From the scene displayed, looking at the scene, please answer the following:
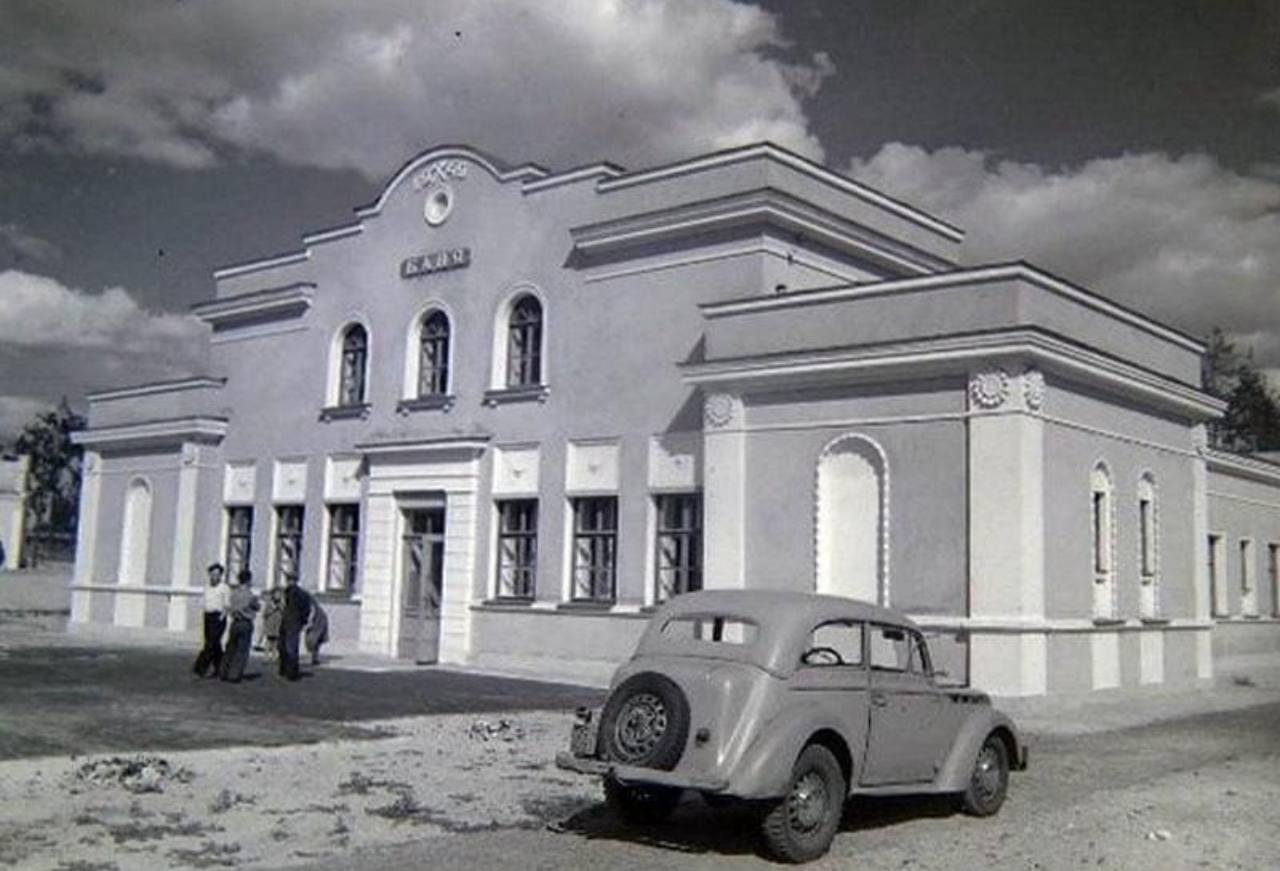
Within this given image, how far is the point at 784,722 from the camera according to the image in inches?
322

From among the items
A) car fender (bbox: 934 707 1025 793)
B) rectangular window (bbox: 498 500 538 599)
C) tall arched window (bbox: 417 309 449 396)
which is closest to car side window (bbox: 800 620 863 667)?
car fender (bbox: 934 707 1025 793)

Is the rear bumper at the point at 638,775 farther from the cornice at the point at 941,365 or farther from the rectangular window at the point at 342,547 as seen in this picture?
the rectangular window at the point at 342,547

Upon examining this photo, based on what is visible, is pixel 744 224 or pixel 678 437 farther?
pixel 678 437

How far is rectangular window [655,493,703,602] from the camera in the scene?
20.3m

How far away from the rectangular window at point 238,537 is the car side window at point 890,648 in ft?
68.6

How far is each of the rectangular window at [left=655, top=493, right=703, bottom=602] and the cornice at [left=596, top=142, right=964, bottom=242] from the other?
528cm

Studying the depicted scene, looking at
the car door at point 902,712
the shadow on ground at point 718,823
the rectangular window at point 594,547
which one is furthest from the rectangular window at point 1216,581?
the car door at point 902,712

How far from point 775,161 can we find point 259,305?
12.8 meters

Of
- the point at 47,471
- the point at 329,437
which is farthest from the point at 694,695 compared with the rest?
the point at 47,471

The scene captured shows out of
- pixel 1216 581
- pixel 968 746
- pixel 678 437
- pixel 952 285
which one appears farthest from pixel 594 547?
pixel 1216 581

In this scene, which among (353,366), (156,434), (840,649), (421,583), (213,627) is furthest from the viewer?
(156,434)

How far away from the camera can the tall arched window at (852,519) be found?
59.3 feet

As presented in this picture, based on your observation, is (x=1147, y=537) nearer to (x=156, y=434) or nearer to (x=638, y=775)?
(x=638, y=775)

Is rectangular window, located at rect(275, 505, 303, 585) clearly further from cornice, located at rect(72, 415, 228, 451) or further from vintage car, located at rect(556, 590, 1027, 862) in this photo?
vintage car, located at rect(556, 590, 1027, 862)
